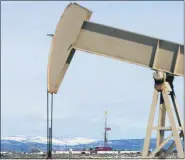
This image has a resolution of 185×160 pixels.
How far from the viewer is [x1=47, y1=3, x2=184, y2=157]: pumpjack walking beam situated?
20.1m

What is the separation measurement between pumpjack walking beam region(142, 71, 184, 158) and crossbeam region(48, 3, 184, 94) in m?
0.47

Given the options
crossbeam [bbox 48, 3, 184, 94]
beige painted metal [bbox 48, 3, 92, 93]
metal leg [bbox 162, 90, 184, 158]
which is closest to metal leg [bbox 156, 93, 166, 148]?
metal leg [bbox 162, 90, 184, 158]

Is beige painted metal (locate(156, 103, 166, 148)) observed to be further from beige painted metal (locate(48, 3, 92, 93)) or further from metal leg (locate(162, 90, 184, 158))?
beige painted metal (locate(48, 3, 92, 93))

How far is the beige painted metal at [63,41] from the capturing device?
20.6 m

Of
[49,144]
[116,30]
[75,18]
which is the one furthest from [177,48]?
[49,144]

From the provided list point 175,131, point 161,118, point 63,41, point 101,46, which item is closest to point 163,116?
point 161,118

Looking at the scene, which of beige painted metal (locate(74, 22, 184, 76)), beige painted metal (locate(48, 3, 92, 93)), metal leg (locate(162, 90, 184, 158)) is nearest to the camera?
metal leg (locate(162, 90, 184, 158))

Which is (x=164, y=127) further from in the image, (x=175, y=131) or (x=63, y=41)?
(x=63, y=41)

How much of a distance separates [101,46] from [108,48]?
0.28 m

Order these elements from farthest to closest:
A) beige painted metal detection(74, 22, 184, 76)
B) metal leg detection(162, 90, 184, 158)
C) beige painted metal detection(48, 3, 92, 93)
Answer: beige painted metal detection(48, 3, 92, 93) < beige painted metal detection(74, 22, 184, 76) < metal leg detection(162, 90, 184, 158)

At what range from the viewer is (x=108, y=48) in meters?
20.8

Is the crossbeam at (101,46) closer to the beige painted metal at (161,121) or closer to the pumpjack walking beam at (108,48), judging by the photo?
the pumpjack walking beam at (108,48)

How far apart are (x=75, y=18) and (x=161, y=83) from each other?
13.2 feet

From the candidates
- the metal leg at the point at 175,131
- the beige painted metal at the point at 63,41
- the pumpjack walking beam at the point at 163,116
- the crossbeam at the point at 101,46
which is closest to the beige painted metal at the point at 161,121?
the pumpjack walking beam at the point at 163,116
